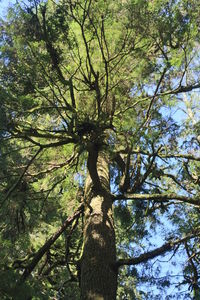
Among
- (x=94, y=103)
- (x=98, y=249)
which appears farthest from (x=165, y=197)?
(x=94, y=103)

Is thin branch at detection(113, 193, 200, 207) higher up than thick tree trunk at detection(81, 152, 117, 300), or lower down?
higher up

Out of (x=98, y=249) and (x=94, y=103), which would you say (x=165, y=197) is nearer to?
(x=98, y=249)

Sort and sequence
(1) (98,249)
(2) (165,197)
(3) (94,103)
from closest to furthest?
(1) (98,249), (2) (165,197), (3) (94,103)

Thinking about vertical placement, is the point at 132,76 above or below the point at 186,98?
below

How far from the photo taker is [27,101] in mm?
3244

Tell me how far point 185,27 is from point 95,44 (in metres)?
1.08

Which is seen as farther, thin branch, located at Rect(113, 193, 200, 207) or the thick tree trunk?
thin branch, located at Rect(113, 193, 200, 207)

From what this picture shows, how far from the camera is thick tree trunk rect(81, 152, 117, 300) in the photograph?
8.95ft

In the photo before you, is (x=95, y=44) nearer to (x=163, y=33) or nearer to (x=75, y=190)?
(x=163, y=33)

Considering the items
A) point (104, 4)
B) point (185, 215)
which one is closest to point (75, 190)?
point (185, 215)

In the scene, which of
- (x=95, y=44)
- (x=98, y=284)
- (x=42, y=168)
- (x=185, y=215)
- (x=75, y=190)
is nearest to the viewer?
(x=98, y=284)

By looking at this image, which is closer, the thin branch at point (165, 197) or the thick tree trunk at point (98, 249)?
the thick tree trunk at point (98, 249)

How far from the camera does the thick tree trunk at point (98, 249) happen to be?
2729 millimetres

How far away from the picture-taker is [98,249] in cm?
304
